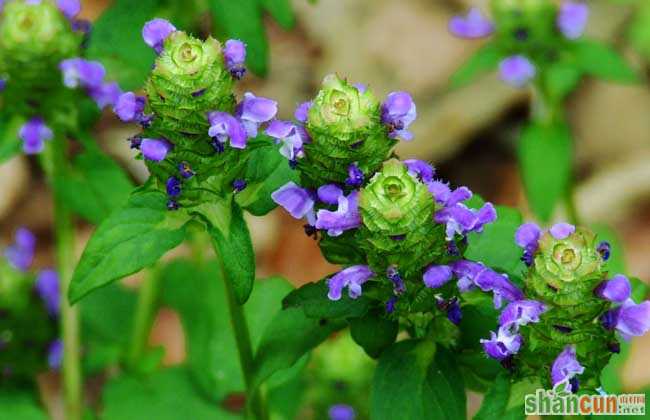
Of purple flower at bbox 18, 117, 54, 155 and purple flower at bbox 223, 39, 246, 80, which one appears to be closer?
purple flower at bbox 223, 39, 246, 80

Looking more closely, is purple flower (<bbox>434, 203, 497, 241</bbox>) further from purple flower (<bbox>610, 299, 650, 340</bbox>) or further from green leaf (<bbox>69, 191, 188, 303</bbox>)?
green leaf (<bbox>69, 191, 188, 303</bbox>)

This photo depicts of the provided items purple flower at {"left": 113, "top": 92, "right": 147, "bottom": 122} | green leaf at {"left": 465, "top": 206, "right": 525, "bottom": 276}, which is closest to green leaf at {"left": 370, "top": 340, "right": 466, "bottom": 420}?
green leaf at {"left": 465, "top": 206, "right": 525, "bottom": 276}

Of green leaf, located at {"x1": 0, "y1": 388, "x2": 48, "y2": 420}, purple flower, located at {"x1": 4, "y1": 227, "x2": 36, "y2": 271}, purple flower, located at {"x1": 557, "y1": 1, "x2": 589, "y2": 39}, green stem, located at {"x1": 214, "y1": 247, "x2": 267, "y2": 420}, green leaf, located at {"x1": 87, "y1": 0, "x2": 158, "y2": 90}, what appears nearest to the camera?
green stem, located at {"x1": 214, "y1": 247, "x2": 267, "y2": 420}

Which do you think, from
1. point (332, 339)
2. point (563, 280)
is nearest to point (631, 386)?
point (332, 339)

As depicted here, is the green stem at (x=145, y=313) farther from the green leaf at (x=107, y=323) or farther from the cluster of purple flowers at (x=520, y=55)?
the cluster of purple flowers at (x=520, y=55)

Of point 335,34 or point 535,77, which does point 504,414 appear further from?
point 335,34

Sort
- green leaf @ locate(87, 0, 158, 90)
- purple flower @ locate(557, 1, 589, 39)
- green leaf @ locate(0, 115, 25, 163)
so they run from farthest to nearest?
purple flower @ locate(557, 1, 589, 39), green leaf @ locate(87, 0, 158, 90), green leaf @ locate(0, 115, 25, 163)
